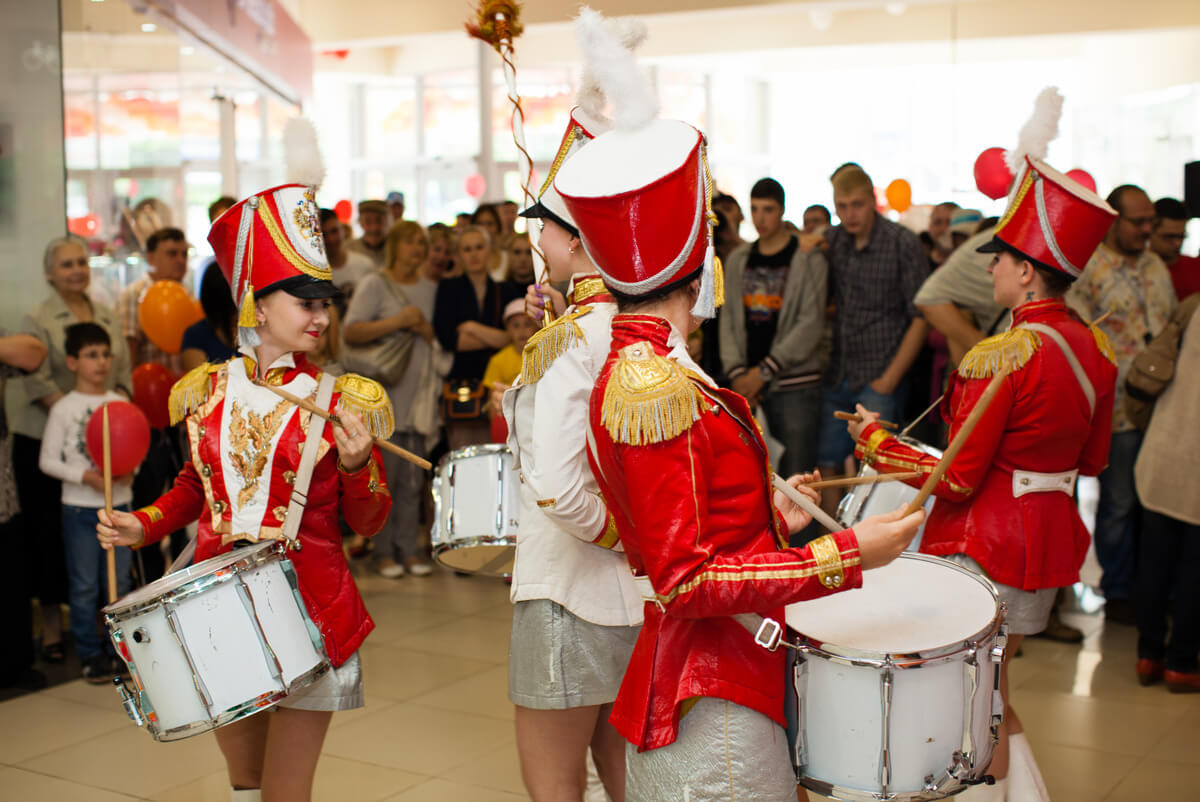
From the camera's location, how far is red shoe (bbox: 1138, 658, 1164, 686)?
4.39m

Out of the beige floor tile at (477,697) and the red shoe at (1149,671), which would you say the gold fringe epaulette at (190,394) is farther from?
the red shoe at (1149,671)

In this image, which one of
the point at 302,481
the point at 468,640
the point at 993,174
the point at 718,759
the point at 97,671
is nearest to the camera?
the point at 718,759

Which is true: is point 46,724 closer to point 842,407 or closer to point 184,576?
point 184,576

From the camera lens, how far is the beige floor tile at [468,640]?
4.87m

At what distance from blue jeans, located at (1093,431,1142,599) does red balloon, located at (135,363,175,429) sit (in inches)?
165

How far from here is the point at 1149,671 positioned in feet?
14.4

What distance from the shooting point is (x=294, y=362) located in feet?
7.91

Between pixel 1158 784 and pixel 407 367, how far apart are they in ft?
13.5

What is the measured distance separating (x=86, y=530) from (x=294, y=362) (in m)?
2.69

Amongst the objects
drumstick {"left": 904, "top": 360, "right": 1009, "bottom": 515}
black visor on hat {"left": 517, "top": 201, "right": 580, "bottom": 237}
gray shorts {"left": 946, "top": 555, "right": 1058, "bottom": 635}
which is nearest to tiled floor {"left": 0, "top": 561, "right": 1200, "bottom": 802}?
gray shorts {"left": 946, "top": 555, "right": 1058, "bottom": 635}

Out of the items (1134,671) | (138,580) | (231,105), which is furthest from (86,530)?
(231,105)

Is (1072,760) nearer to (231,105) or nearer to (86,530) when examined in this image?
(86,530)

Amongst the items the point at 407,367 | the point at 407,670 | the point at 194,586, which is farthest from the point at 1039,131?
the point at 407,367

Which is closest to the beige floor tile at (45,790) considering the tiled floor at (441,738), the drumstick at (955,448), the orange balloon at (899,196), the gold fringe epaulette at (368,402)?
the tiled floor at (441,738)
